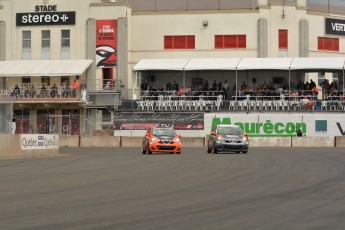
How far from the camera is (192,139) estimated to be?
54531 mm

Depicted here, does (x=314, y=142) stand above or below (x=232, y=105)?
below

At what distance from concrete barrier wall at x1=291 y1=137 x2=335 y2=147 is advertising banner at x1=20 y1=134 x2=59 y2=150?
20.1m

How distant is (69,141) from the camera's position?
179 ft

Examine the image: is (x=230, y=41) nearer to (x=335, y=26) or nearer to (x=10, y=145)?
(x=335, y=26)

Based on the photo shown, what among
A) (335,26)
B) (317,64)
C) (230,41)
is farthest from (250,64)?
(335,26)

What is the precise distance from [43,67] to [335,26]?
2654 cm

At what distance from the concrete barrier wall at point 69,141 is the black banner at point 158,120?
18.5 ft

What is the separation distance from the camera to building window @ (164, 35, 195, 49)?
229ft

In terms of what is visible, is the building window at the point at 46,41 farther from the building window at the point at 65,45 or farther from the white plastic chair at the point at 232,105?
the white plastic chair at the point at 232,105

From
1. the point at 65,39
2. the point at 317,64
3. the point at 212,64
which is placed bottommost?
the point at 317,64

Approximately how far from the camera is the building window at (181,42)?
69938 millimetres

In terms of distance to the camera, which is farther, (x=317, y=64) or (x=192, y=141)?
(x=317, y=64)

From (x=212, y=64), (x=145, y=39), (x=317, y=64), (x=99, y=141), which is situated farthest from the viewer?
(x=145, y=39)

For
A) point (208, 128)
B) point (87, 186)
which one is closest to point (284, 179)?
point (87, 186)
